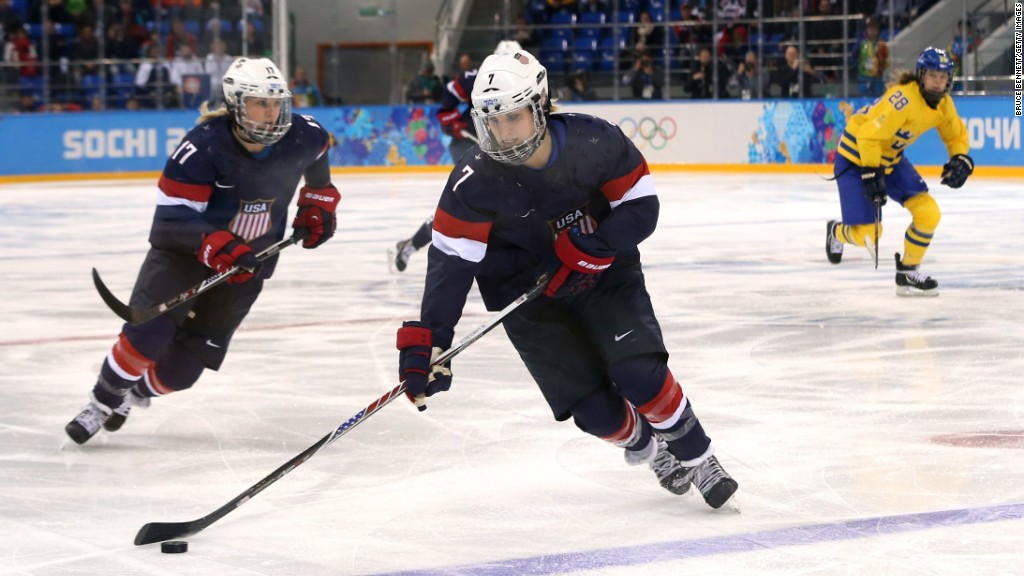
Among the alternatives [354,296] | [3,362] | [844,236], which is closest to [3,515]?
[3,362]

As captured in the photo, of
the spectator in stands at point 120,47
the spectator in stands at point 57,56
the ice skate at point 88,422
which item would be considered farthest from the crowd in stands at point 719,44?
the ice skate at point 88,422

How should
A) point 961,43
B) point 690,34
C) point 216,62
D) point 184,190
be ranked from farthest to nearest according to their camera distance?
point 690,34 → point 216,62 → point 961,43 → point 184,190

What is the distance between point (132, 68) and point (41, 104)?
3.36 feet

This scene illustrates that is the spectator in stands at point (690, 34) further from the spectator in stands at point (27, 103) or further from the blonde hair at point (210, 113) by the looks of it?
the blonde hair at point (210, 113)

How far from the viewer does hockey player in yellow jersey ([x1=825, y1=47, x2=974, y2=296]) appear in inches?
262

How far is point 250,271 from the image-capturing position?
12.5 feet

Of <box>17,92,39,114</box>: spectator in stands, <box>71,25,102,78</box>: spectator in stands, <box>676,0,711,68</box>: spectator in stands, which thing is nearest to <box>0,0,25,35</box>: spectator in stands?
<box>71,25,102,78</box>: spectator in stands

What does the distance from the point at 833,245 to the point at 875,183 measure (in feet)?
2.68

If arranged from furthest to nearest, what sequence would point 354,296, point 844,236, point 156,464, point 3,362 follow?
point 844,236
point 354,296
point 3,362
point 156,464

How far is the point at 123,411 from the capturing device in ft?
13.4

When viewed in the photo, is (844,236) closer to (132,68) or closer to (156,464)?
(156,464)

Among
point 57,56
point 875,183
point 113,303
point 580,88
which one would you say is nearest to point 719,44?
point 580,88

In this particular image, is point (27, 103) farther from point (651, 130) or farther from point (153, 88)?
point (651, 130)

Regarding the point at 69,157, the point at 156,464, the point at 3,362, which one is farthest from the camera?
the point at 69,157
